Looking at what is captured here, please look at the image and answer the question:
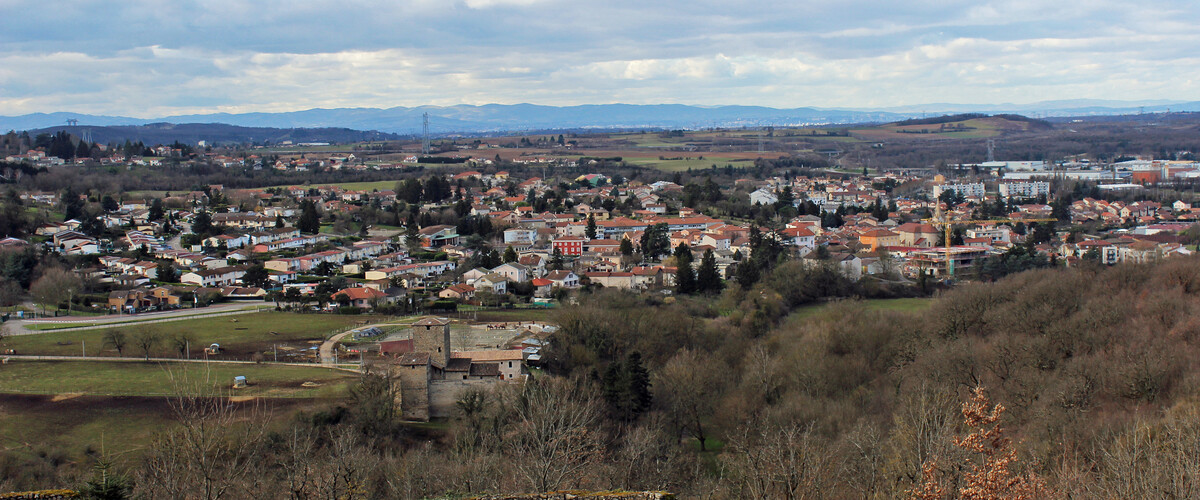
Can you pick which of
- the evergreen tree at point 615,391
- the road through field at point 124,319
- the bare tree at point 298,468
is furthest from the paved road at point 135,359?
the bare tree at point 298,468

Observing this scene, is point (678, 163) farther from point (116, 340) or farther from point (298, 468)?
point (298, 468)

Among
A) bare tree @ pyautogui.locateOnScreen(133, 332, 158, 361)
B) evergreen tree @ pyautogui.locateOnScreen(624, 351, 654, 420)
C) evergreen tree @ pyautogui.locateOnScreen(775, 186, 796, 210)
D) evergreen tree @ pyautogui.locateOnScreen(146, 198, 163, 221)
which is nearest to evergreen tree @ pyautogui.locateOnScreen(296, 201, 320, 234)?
evergreen tree @ pyautogui.locateOnScreen(146, 198, 163, 221)

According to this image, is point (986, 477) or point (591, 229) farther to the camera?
point (591, 229)

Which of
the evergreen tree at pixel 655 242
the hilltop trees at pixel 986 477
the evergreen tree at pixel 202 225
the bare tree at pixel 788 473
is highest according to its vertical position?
the hilltop trees at pixel 986 477

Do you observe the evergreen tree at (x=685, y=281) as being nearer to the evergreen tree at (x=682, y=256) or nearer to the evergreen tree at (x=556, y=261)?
the evergreen tree at (x=682, y=256)

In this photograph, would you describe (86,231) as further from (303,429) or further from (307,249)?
(303,429)

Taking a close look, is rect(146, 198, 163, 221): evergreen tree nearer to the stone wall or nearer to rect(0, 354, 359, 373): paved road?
rect(0, 354, 359, 373): paved road

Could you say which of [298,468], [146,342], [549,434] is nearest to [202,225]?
[146,342]
